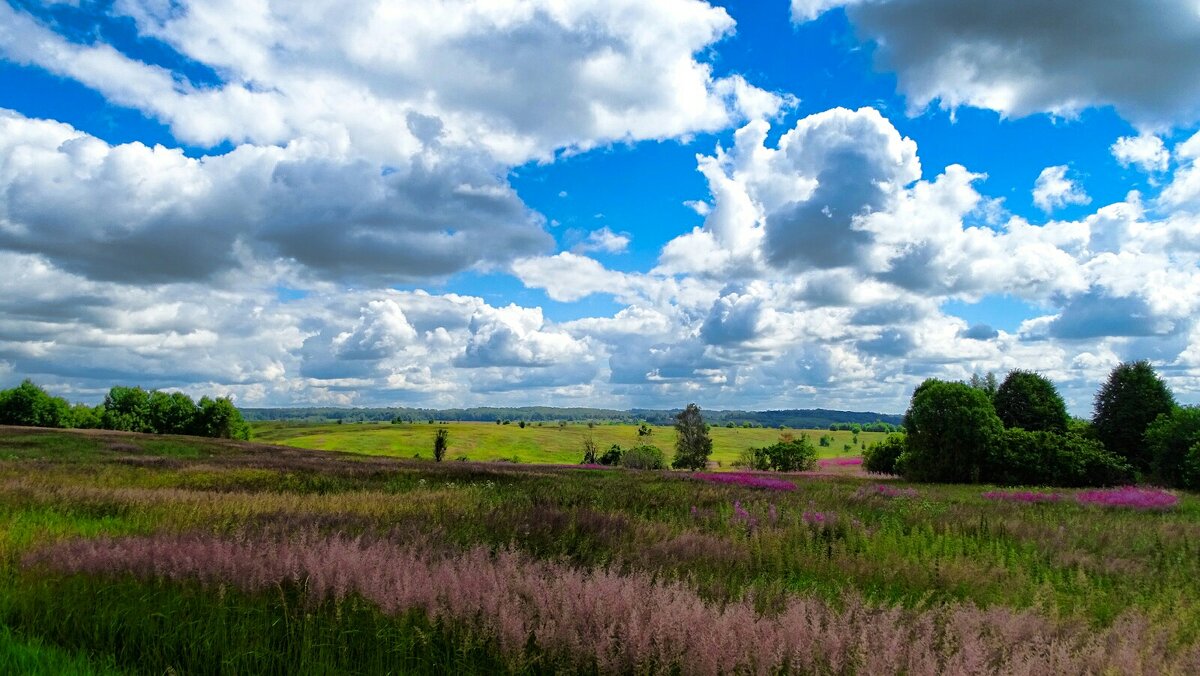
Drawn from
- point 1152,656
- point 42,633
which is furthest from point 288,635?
point 1152,656

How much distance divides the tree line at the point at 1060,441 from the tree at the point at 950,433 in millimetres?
55

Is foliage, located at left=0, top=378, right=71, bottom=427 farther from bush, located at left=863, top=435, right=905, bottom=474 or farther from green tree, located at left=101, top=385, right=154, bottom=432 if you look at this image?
bush, located at left=863, top=435, right=905, bottom=474

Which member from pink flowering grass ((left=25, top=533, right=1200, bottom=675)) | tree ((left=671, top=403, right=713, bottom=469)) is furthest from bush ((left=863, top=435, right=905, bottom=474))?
pink flowering grass ((left=25, top=533, right=1200, bottom=675))

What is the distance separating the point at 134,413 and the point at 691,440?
306 feet

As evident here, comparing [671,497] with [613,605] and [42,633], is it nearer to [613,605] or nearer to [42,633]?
[613,605]

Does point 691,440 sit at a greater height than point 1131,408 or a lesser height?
lesser

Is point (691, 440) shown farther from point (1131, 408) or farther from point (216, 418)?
point (216, 418)

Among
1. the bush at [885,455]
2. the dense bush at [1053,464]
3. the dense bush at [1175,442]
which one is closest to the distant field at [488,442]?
the bush at [885,455]

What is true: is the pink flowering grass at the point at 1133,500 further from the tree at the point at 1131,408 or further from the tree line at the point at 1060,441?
the tree at the point at 1131,408

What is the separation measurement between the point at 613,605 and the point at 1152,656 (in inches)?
145

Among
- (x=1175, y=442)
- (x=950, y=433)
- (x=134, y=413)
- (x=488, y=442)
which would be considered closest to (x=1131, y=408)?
(x=1175, y=442)

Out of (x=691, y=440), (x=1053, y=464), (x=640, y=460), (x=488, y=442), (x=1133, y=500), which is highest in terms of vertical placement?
(x=1133, y=500)

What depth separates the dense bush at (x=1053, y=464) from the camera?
37.4m

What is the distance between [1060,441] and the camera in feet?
127
